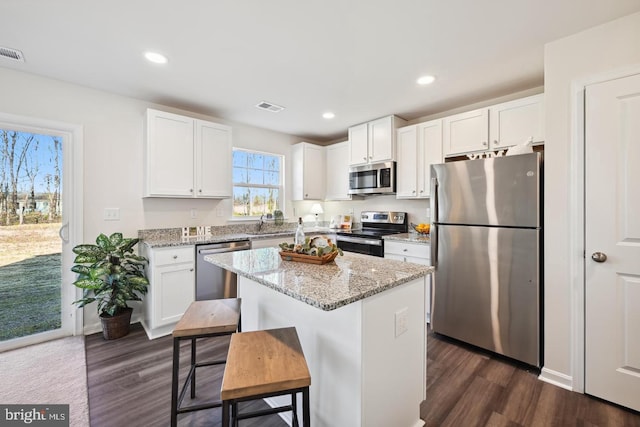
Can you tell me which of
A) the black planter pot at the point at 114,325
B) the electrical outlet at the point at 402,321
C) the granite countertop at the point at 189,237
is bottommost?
the black planter pot at the point at 114,325

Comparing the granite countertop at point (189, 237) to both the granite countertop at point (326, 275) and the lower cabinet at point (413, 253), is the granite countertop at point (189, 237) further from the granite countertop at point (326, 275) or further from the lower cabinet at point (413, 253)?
the lower cabinet at point (413, 253)

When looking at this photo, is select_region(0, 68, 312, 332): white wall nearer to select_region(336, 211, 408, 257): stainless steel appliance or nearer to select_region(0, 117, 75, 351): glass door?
select_region(0, 117, 75, 351): glass door

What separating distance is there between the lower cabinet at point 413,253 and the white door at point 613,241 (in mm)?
1167

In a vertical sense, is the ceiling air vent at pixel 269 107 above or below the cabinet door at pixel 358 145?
above

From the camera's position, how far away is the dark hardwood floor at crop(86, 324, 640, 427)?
1621mm

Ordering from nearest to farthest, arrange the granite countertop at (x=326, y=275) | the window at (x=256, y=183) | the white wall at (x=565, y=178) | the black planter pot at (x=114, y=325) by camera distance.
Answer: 1. the granite countertop at (x=326, y=275)
2. the white wall at (x=565, y=178)
3. the black planter pot at (x=114, y=325)
4. the window at (x=256, y=183)

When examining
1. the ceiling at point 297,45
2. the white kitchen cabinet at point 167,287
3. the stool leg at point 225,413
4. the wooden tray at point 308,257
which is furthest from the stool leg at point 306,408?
the white kitchen cabinet at point 167,287

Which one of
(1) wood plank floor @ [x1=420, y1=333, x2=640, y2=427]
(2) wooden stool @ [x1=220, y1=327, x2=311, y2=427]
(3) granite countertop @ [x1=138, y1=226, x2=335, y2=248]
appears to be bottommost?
(1) wood plank floor @ [x1=420, y1=333, x2=640, y2=427]

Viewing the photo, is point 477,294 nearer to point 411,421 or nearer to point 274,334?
point 411,421

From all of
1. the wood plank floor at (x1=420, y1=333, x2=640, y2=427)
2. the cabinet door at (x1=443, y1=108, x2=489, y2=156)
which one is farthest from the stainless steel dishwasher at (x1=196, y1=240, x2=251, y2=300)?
the cabinet door at (x1=443, y1=108, x2=489, y2=156)

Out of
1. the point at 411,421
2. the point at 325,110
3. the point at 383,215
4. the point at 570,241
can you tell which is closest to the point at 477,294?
the point at 570,241

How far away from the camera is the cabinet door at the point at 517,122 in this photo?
247cm

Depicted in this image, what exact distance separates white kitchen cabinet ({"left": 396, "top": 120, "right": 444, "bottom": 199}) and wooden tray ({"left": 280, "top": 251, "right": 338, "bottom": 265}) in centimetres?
195

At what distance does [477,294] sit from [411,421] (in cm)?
128
